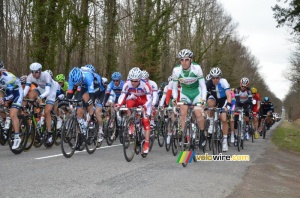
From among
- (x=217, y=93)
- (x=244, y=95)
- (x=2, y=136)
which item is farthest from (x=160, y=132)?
(x=2, y=136)

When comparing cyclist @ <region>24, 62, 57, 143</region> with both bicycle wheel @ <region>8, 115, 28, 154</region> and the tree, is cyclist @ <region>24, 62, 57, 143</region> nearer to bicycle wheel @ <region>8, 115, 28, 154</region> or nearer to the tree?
bicycle wheel @ <region>8, 115, 28, 154</region>

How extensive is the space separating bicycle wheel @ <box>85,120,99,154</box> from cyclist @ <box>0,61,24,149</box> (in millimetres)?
1524

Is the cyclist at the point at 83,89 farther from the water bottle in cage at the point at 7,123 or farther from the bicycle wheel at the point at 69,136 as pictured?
the water bottle in cage at the point at 7,123

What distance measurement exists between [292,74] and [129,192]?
171 feet

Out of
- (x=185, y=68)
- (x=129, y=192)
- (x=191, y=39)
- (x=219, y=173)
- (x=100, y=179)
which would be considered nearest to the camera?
(x=129, y=192)

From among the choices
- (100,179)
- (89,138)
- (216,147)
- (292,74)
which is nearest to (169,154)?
(216,147)

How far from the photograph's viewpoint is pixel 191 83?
9977 millimetres

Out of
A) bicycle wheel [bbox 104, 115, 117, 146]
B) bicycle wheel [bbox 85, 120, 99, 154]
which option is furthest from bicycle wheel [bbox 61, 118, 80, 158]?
bicycle wheel [bbox 104, 115, 117, 146]

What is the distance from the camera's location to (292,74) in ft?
180

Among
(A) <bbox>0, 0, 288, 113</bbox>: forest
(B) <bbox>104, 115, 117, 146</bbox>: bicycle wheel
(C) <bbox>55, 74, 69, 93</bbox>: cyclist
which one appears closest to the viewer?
(B) <bbox>104, 115, 117, 146</bbox>: bicycle wheel

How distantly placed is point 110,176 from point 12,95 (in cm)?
414

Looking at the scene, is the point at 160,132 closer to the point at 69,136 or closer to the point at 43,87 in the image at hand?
the point at 43,87

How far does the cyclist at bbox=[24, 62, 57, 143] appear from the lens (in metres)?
10.7

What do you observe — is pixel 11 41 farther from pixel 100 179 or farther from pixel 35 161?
pixel 100 179
